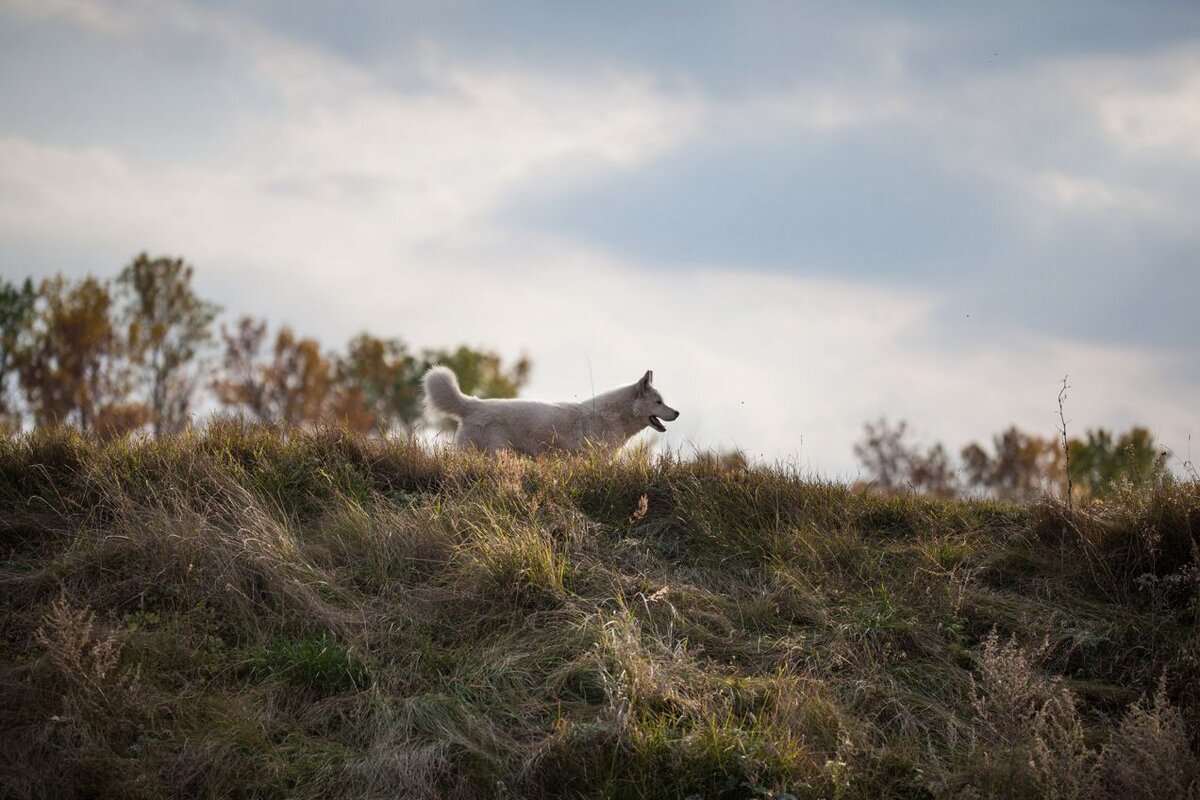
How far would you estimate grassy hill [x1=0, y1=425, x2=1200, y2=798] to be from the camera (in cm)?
516

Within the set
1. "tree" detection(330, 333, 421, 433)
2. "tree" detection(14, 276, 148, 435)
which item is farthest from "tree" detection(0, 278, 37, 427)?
"tree" detection(330, 333, 421, 433)

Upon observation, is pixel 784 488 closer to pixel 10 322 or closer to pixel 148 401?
pixel 148 401

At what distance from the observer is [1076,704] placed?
5.99 meters

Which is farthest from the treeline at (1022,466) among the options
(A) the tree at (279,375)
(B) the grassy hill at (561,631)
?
(A) the tree at (279,375)

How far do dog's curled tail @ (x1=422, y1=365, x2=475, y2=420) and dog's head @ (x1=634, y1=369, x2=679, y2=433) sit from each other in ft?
7.50

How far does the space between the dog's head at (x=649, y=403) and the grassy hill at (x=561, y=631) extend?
148 inches

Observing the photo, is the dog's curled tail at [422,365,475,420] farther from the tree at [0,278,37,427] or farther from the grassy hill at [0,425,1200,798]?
the tree at [0,278,37,427]

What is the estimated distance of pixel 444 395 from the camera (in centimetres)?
1146

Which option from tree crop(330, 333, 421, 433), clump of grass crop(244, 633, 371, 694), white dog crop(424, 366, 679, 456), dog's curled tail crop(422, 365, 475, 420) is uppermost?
tree crop(330, 333, 421, 433)

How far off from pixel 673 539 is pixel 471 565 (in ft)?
6.25

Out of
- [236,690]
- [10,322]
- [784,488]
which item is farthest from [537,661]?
[10,322]

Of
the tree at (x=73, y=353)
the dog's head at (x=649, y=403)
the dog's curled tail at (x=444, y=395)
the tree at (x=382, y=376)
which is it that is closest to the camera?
the dog's curled tail at (x=444, y=395)

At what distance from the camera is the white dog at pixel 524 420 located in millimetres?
11188

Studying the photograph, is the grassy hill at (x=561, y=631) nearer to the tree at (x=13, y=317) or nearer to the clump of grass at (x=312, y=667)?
the clump of grass at (x=312, y=667)
